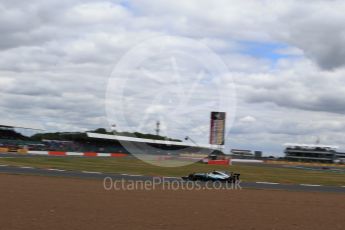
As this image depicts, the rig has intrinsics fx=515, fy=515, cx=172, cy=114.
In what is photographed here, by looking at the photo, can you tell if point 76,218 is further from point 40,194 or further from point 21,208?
point 40,194

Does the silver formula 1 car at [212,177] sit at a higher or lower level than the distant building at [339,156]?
lower

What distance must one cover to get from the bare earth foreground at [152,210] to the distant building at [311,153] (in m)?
129

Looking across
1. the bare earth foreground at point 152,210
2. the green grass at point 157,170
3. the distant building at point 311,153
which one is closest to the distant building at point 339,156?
the distant building at point 311,153

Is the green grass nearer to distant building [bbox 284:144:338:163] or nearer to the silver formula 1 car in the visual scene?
the silver formula 1 car

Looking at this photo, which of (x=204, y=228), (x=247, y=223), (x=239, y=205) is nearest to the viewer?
(x=204, y=228)

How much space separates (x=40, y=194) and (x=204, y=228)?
9.52 meters

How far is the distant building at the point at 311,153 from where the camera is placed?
14975 centimetres

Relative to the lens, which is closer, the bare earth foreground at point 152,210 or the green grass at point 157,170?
the bare earth foreground at point 152,210

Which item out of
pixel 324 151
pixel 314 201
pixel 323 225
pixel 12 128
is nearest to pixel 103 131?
pixel 12 128

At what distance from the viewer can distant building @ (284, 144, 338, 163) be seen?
5896 inches

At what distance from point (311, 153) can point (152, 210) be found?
461 ft

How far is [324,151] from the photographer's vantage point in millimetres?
151750

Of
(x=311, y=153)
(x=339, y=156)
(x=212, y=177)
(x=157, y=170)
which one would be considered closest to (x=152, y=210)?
(x=212, y=177)

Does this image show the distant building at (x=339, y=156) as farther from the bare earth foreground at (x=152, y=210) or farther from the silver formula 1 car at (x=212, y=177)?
the bare earth foreground at (x=152, y=210)
